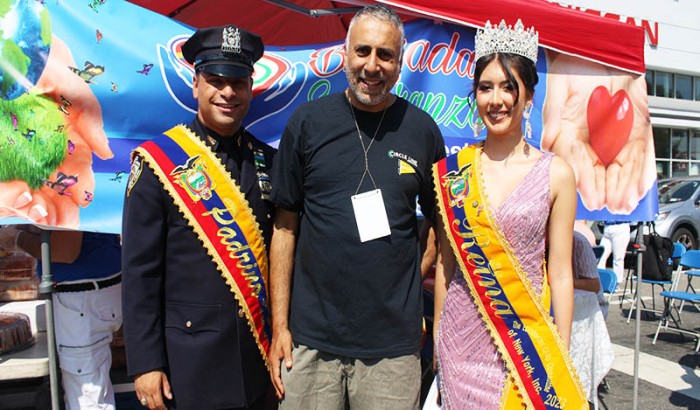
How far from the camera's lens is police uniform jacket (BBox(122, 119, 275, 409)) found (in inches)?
68.1

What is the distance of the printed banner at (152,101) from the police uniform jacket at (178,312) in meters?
0.47

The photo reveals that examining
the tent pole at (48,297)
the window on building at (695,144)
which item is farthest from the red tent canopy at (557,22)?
the window on building at (695,144)

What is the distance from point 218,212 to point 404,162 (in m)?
0.69

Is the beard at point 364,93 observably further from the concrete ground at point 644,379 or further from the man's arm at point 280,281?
the concrete ground at point 644,379

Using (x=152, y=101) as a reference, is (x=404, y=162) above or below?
below

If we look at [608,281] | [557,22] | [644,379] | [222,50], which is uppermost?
[557,22]

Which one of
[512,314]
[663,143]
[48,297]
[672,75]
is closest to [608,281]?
[512,314]

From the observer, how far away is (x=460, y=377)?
5.99 feet

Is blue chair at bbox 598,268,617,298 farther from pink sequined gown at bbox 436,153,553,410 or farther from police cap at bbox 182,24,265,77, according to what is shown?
police cap at bbox 182,24,265,77

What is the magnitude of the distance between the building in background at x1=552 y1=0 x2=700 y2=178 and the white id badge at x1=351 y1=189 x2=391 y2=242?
16628mm

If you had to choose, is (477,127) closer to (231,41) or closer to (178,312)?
(231,41)

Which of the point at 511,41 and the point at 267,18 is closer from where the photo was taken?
the point at 511,41

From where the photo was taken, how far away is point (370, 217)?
70.0 inches

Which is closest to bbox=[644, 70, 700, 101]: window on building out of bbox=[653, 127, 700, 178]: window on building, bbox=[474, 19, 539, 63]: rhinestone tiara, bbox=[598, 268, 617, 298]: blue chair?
bbox=[653, 127, 700, 178]: window on building
